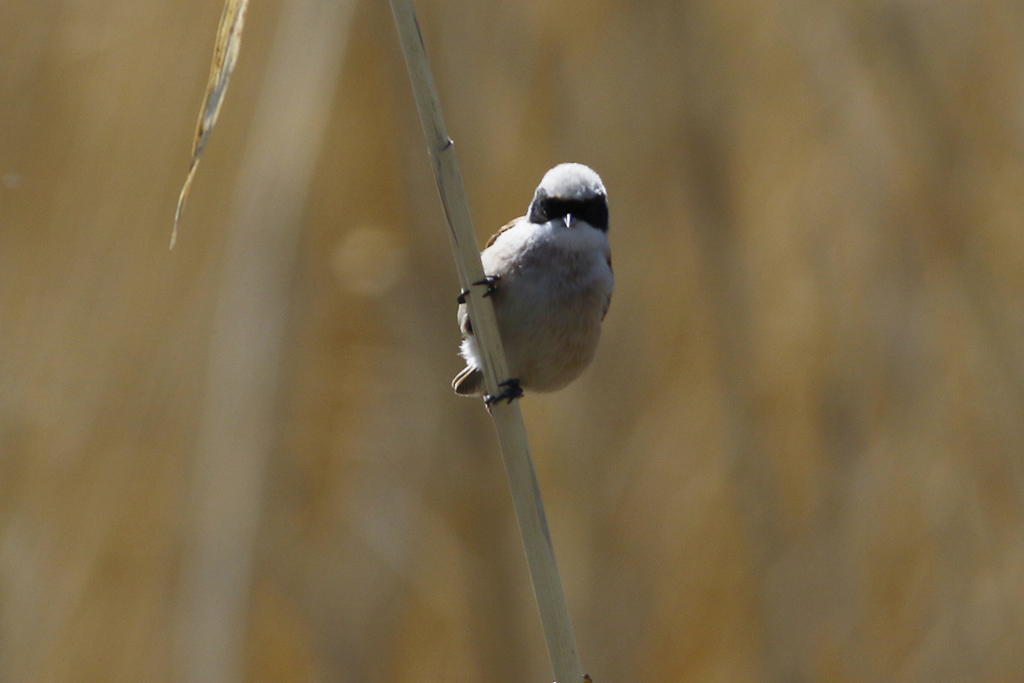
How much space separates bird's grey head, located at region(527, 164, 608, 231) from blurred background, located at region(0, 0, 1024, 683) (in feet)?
3.64

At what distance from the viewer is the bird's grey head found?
1.60m

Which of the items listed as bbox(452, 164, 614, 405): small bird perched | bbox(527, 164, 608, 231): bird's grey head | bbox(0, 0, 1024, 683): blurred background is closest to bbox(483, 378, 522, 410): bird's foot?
bbox(452, 164, 614, 405): small bird perched


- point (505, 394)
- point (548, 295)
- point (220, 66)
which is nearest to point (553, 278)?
point (548, 295)

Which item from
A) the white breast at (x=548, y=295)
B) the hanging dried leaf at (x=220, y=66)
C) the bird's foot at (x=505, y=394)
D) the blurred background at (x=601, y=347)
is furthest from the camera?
the blurred background at (x=601, y=347)

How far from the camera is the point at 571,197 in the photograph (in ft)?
5.25

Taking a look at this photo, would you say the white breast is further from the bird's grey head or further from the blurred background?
the blurred background

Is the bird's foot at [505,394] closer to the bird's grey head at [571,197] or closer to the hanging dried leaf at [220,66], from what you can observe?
the bird's grey head at [571,197]

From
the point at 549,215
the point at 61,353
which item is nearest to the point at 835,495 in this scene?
the point at 549,215

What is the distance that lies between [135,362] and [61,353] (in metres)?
0.21

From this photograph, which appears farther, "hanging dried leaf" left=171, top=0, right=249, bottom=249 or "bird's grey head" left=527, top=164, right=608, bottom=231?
"bird's grey head" left=527, top=164, right=608, bottom=231

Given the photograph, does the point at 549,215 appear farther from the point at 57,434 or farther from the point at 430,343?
the point at 57,434

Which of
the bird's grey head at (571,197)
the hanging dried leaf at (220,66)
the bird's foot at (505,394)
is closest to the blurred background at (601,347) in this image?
the bird's grey head at (571,197)

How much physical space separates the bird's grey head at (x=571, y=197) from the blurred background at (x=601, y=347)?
43.7 inches

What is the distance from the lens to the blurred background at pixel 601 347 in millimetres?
2576
